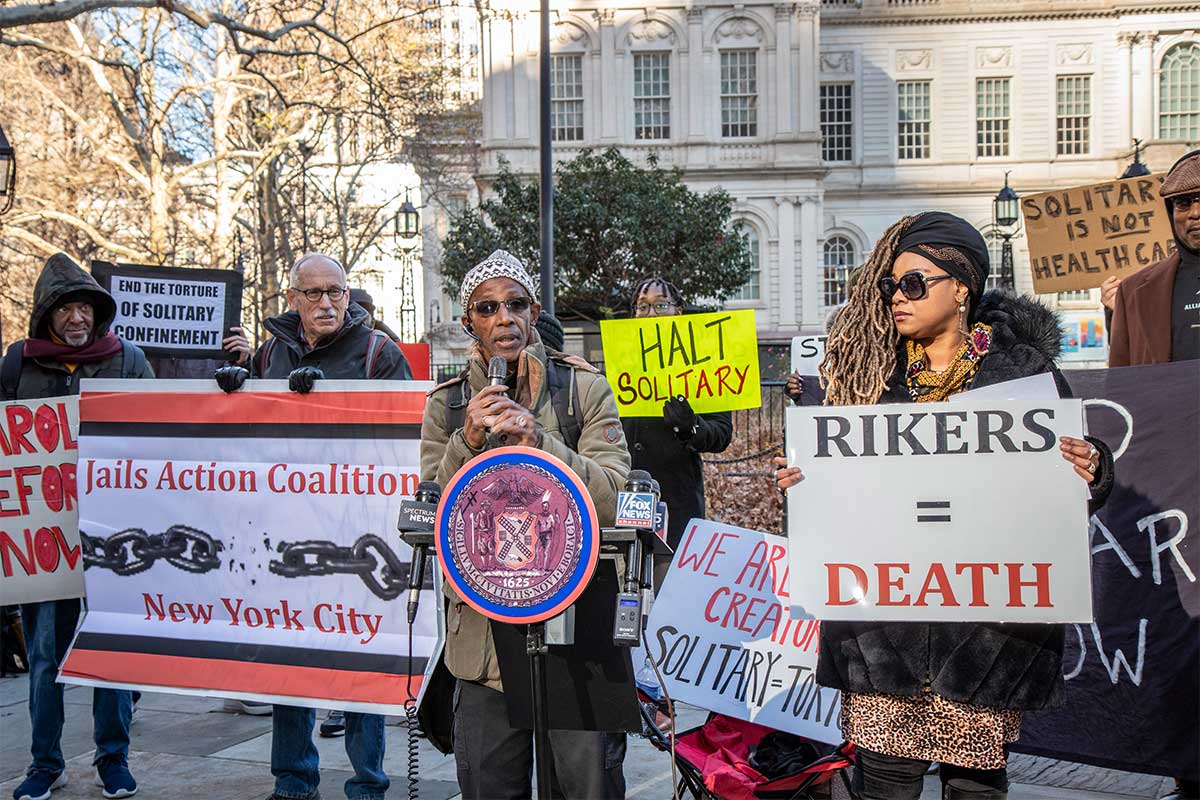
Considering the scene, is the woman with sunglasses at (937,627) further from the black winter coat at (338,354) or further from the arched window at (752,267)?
the arched window at (752,267)

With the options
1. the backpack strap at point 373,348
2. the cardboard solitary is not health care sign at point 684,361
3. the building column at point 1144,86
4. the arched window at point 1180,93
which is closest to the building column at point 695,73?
the building column at point 1144,86

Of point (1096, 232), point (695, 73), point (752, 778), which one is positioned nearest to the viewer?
point (752, 778)

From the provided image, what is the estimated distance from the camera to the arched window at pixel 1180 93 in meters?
44.1

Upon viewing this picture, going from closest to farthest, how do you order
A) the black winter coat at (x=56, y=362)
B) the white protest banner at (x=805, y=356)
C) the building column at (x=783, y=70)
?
1. the black winter coat at (x=56, y=362)
2. the white protest banner at (x=805, y=356)
3. the building column at (x=783, y=70)

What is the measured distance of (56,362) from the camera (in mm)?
5305

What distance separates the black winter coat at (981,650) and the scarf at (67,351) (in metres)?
3.82

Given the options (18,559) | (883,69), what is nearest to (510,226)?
(883,69)

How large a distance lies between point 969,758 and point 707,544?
6.12 feet

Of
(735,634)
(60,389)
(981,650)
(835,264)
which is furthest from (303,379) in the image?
(835,264)

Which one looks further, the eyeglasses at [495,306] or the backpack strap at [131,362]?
the backpack strap at [131,362]

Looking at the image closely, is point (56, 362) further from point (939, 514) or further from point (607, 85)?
point (607, 85)

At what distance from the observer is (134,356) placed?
5535mm

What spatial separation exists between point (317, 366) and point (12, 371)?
1.55m

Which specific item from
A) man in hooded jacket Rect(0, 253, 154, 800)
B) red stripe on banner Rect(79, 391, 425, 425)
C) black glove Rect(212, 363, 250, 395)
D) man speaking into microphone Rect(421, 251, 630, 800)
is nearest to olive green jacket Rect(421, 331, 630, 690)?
man speaking into microphone Rect(421, 251, 630, 800)
